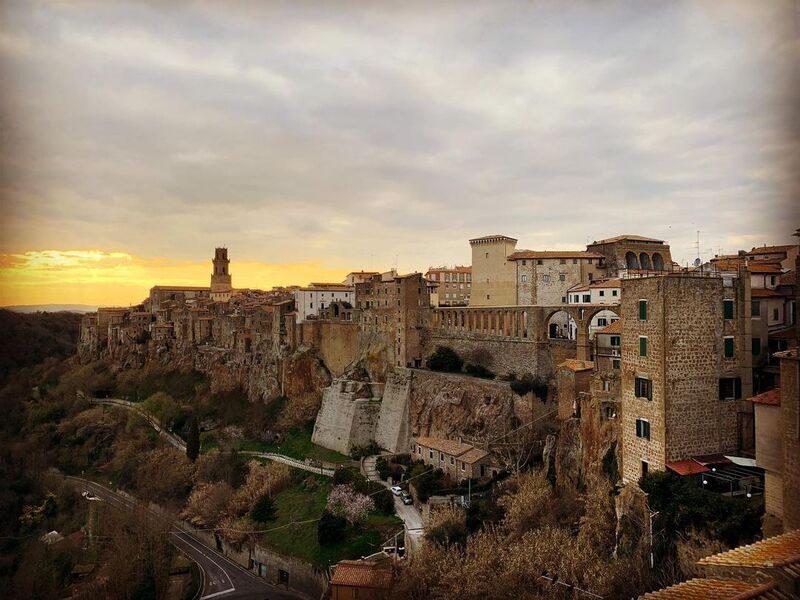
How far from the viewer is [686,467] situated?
31.8ft

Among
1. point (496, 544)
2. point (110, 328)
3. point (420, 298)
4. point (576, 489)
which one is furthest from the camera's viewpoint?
point (110, 328)

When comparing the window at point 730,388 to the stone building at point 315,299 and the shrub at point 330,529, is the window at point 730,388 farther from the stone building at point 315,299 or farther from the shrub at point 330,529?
the stone building at point 315,299

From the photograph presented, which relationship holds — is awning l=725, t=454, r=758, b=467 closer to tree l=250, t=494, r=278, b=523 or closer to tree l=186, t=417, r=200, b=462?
tree l=250, t=494, r=278, b=523

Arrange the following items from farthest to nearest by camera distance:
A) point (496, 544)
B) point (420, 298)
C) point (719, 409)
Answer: point (420, 298) < point (496, 544) < point (719, 409)

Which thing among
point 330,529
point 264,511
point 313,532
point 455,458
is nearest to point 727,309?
point 455,458

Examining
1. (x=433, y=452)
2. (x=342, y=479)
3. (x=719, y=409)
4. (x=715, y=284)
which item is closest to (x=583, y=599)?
(x=719, y=409)

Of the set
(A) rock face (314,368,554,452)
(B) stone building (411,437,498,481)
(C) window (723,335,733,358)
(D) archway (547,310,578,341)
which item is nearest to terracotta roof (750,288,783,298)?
(C) window (723,335,733,358)

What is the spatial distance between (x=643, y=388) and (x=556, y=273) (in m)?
14.9

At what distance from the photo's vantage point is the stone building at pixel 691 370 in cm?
1009

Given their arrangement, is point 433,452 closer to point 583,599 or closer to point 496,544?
point 496,544

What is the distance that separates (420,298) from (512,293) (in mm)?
4379

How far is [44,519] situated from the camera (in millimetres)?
21594

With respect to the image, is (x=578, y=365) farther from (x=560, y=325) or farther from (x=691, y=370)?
(x=560, y=325)

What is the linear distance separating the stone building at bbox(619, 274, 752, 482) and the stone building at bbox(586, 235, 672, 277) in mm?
14213
